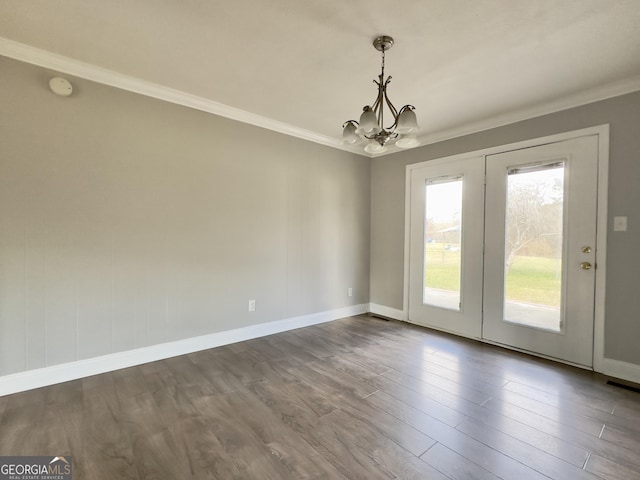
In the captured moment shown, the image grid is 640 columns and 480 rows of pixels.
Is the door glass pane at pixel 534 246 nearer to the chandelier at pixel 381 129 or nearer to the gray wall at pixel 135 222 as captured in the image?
the chandelier at pixel 381 129

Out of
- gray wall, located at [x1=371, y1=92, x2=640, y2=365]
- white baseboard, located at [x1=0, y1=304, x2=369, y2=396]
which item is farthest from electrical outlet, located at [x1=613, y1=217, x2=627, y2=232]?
white baseboard, located at [x1=0, y1=304, x2=369, y2=396]

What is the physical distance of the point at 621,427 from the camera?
1.85 m

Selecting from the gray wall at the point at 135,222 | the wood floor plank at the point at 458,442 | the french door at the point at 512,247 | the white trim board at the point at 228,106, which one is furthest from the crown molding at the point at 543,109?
the wood floor plank at the point at 458,442

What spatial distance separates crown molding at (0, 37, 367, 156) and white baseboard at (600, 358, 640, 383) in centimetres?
390

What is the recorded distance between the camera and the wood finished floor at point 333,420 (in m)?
1.52

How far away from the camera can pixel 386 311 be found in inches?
173

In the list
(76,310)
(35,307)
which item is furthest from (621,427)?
(35,307)

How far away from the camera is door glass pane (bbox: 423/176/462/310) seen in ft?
11.8

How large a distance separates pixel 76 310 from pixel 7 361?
507 mm

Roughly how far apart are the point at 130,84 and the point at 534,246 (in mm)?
4180

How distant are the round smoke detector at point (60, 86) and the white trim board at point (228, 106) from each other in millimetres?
116

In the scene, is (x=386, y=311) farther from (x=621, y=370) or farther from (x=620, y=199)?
(x=620, y=199)

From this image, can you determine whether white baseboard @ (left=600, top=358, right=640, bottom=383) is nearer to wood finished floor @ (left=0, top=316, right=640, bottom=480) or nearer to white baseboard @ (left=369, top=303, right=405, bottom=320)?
wood finished floor @ (left=0, top=316, right=640, bottom=480)

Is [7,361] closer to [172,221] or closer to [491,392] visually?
[172,221]
